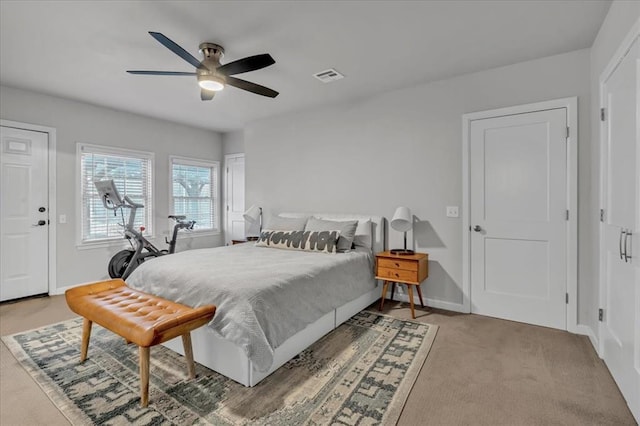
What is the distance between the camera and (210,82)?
8.78 ft

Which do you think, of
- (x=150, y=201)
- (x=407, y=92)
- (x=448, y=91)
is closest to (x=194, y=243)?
(x=150, y=201)

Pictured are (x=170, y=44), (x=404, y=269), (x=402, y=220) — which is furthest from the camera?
(x=402, y=220)

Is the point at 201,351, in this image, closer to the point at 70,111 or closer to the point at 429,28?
the point at 429,28

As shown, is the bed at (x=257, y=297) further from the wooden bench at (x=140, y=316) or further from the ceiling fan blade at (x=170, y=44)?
the ceiling fan blade at (x=170, y=44)

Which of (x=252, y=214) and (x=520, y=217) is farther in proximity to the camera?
(x=252, y=214)

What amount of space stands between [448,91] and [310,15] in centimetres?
189

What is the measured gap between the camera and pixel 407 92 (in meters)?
3.73

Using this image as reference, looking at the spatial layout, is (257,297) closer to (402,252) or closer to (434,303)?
(402,252)

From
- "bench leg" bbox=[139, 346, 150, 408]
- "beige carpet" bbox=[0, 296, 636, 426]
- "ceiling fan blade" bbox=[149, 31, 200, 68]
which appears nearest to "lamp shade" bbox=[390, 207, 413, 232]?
"beige carpet" bbox=[0, 296, 636, 426]

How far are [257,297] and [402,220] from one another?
203 cm

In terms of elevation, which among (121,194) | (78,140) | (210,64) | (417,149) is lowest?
(121,194)

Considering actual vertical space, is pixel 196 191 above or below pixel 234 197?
above

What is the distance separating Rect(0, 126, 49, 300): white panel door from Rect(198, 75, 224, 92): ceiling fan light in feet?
9.49

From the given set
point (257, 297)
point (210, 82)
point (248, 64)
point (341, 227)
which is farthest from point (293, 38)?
point (257, 297)
